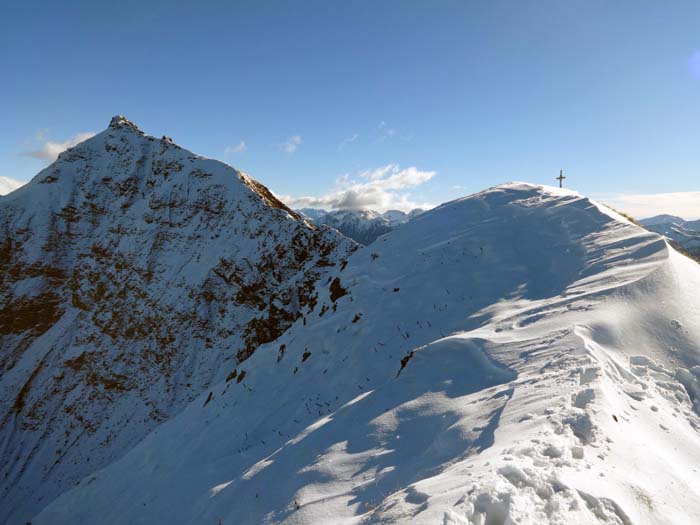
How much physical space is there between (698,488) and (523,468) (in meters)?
2.20

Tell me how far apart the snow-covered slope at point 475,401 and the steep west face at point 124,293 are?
14.5 meters

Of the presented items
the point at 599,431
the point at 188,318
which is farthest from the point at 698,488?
the point at 188,318

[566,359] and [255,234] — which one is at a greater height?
[255,234]

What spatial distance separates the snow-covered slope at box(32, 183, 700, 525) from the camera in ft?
12.4

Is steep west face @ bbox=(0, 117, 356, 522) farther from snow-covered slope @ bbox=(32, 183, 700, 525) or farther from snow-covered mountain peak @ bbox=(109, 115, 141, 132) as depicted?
snow-covered slope @ bbox=(32, 183, 700, 525)

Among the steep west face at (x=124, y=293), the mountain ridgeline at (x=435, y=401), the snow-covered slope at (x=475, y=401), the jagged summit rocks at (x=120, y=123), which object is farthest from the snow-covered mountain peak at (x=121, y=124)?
the snow-covered slope at (x=475, y=401)

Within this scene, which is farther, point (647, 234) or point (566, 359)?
point (647, 234)

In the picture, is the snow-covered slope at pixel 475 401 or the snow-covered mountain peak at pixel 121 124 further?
the snow-covered mountain peak at pixel 121 124

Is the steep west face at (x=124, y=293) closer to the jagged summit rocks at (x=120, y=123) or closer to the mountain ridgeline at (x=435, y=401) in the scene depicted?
the mountain ridgeline at (x=435, y=401)

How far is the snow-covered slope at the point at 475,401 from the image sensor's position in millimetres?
3766

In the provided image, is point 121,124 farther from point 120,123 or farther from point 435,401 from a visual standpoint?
point 435,401

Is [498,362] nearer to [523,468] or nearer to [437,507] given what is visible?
[523,468]

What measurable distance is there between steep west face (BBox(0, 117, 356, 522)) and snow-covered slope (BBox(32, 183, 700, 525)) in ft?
47.7

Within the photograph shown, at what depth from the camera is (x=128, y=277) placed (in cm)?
4631
